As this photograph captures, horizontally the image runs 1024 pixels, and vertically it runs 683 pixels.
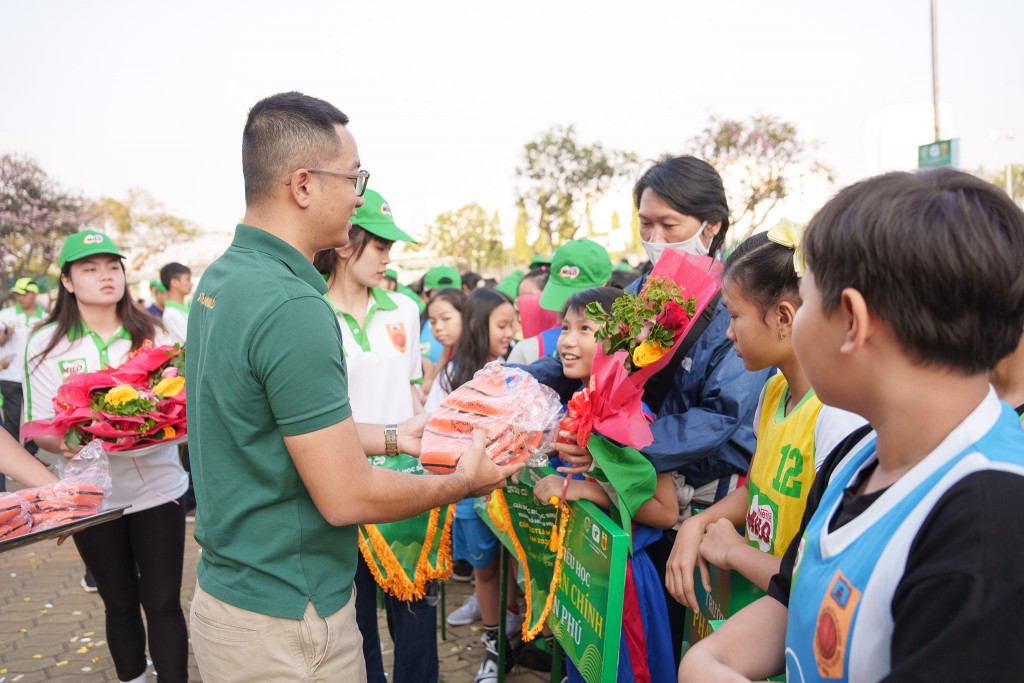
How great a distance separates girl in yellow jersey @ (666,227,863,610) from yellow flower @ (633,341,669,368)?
0.26 m

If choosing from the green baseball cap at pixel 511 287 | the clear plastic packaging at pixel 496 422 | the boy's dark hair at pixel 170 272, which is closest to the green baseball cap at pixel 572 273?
the clear plastic packaging at pixel 496 422

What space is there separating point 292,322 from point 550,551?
5.15 ft

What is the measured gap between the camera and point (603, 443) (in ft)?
8.20

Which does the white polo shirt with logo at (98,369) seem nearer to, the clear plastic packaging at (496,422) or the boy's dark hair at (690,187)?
the clear plastic packaging at (496,422)

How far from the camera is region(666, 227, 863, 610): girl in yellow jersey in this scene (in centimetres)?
212

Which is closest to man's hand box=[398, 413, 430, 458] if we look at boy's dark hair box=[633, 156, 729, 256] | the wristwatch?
the wristwatch

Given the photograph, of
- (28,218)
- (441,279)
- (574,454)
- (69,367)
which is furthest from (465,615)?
(28,218)

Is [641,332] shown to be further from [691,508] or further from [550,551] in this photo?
[550,551]

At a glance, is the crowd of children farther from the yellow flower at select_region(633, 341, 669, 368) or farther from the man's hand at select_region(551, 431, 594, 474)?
the yellow flower at select_region(633, 341, 669, 368)

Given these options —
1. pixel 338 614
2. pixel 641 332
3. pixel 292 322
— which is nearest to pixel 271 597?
pixel 338 614

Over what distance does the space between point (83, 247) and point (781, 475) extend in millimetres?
3742

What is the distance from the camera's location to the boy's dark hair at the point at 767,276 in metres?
2.25

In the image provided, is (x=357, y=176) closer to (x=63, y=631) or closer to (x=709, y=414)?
(x=709, y=414)

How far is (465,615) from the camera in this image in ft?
17.2
